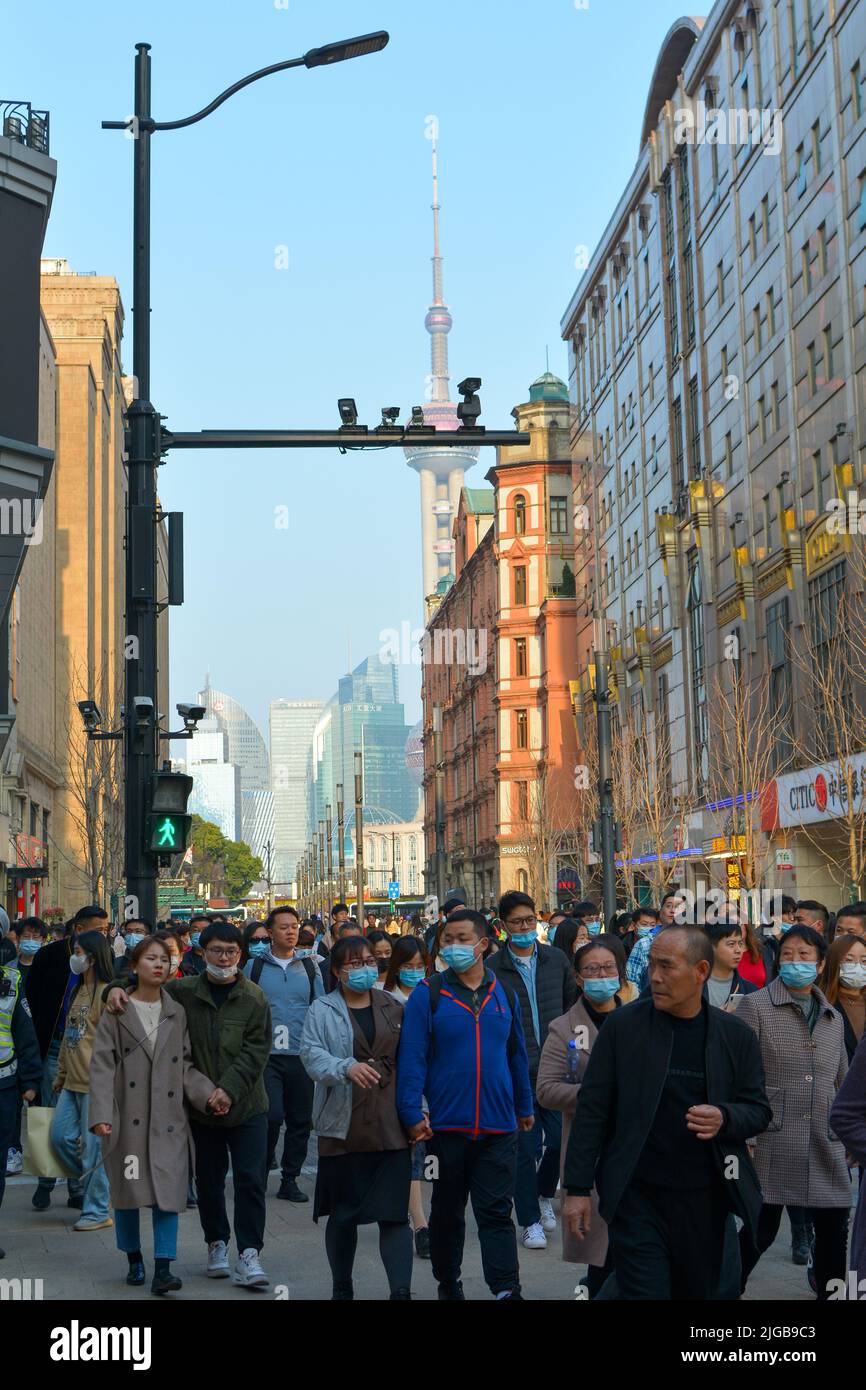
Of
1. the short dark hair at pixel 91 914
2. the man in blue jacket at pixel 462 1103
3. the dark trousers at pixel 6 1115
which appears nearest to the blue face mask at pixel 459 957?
the man in blue jacket at pixel 462 1103

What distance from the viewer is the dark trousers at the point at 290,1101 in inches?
529

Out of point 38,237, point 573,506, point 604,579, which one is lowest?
point 38,237

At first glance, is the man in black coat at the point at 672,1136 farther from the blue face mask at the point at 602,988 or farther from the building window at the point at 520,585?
the building window at the point at 520,585

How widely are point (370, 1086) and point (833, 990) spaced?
103 inches

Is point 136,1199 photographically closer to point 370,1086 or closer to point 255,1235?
point 255,1235

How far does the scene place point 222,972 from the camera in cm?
982

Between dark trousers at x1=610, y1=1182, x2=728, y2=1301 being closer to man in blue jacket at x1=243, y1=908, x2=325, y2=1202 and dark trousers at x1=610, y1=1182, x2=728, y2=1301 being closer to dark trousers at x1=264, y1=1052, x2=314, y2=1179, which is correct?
man in blue jacket at x1=243, y1=908, x2=325, y2=1202

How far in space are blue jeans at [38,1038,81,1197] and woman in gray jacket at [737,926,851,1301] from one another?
17.7ft

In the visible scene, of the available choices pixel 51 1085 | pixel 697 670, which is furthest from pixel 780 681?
pixel 51 1085

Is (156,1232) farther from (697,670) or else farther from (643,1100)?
(697,670)

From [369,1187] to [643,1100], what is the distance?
9.12 feet

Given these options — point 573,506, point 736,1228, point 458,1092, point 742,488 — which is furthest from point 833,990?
point 573,506

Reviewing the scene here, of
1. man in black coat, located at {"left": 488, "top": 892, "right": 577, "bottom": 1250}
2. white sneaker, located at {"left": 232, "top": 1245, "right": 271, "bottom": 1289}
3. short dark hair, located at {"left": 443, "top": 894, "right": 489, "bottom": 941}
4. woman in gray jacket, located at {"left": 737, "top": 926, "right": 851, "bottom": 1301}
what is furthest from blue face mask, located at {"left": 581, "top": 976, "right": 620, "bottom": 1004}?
white sneaker, located at {"left": 232, "top": 1245, "right": 271, "bottom": 1289}

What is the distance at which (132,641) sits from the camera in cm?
1476
